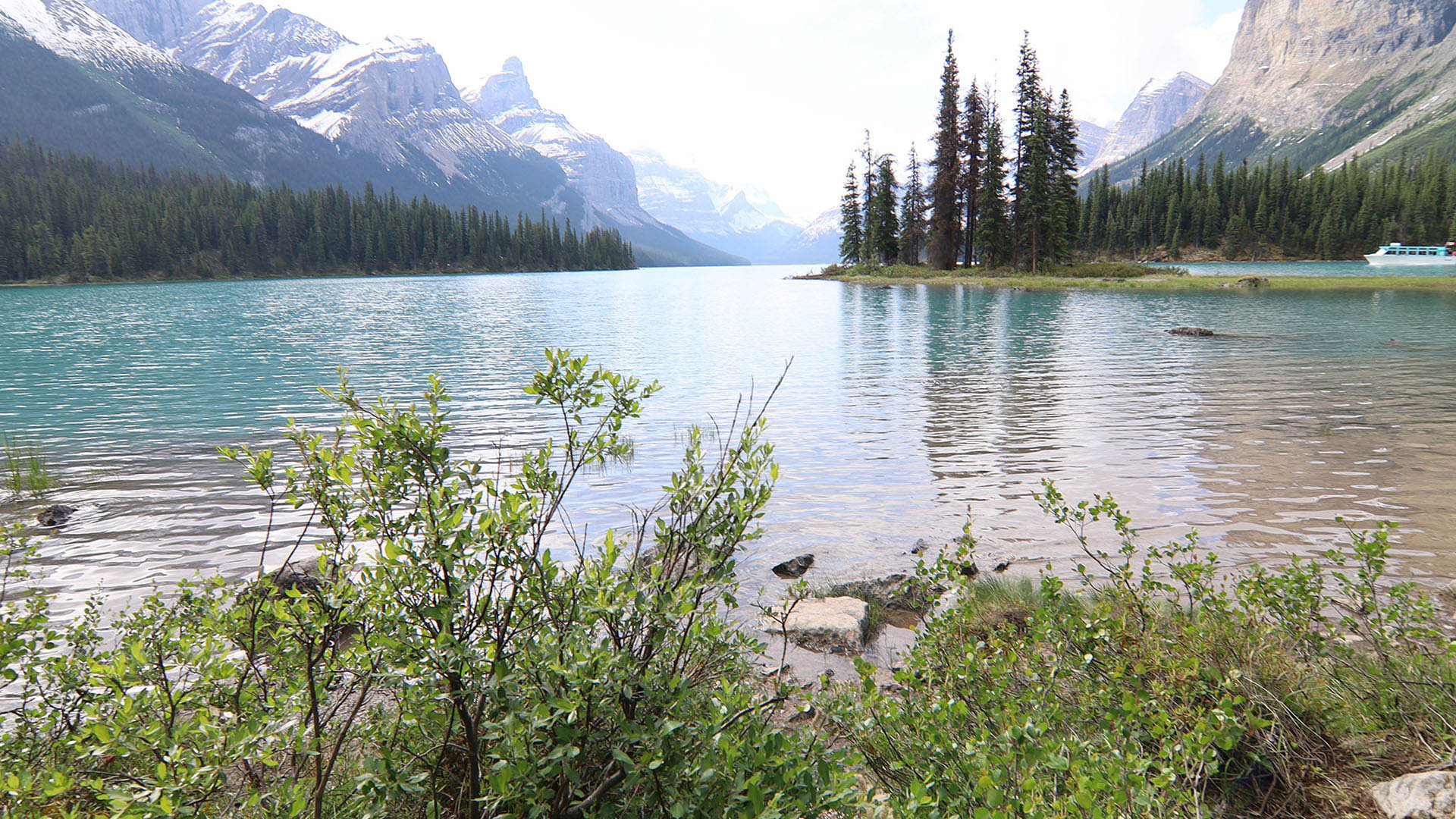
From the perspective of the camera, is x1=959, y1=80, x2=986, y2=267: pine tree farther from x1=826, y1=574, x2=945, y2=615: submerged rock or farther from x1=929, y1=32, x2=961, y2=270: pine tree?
x1=826, y1=574, x2=945, y2=615: submerged rock

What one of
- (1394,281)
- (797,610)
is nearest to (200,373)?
(797,610)

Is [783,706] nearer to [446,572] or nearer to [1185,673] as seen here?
[1185,673]

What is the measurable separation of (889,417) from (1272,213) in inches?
5465

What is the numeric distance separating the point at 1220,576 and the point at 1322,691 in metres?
4.26

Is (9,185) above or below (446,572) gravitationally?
above

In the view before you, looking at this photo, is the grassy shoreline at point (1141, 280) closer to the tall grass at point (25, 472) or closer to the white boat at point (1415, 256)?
the white boat at point (1415, 256)

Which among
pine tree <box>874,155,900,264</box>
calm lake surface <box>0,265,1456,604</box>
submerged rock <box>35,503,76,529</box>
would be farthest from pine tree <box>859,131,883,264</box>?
submerged rock <box>35,503,76,529</box>

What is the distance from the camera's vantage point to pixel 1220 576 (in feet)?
27.0

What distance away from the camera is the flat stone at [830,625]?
23.9 ft

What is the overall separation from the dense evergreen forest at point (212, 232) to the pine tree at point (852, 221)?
106m

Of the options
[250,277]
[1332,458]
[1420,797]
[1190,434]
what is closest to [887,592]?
[1420,797]

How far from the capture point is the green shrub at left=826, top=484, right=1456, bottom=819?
9.93 ft

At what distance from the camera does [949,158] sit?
75.5 meters

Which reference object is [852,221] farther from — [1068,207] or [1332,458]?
[1332,458]
